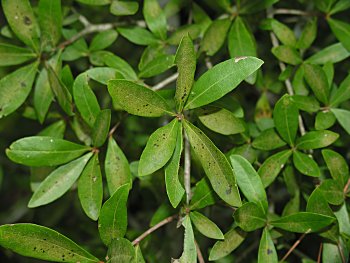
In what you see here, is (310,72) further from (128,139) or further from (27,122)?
(27,122)

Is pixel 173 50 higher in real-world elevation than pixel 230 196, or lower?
higher

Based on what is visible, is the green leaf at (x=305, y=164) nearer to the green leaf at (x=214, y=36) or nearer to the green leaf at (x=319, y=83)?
the green leaf at (x=319, y=83)

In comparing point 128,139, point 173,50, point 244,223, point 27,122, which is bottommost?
point 244,223

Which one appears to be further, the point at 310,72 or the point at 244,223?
the point at 310,72

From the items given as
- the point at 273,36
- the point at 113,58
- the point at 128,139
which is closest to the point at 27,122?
the point at 128,139

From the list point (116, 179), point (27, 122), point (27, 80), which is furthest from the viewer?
point (27, 122)

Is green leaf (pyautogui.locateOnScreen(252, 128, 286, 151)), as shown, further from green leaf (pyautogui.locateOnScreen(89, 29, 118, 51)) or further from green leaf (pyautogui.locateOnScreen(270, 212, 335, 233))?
green leaf (pyautogui.locateOnScreen(89, 29, 118, 51))

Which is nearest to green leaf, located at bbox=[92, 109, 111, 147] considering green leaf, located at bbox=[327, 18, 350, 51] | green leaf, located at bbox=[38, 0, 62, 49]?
green leaf, located at bbox=[38, 0, 62, 49]
